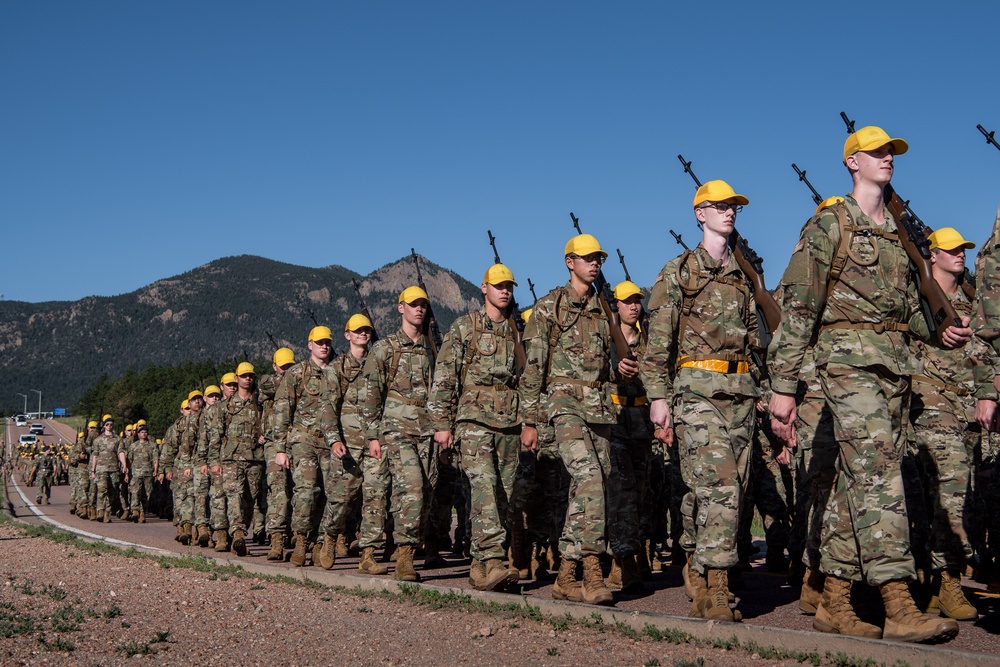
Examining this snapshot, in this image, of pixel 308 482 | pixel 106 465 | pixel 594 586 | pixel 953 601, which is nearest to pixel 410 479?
pixel 594 586

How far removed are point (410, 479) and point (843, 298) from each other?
16.7ft

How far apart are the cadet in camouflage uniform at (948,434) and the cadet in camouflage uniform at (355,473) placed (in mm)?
5176

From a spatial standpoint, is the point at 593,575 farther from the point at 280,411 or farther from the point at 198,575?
the point at 280,411

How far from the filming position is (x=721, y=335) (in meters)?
7.56

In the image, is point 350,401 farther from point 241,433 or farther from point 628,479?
point 241,433

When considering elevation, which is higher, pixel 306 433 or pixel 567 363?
pixel 567 363

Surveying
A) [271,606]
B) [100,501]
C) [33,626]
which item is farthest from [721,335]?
[100,501]

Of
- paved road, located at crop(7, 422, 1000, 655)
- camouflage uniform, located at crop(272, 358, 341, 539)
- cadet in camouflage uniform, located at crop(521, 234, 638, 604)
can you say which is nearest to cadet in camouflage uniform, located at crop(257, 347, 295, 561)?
camouflage uniform, located at crop(272, 358, 341, 539)

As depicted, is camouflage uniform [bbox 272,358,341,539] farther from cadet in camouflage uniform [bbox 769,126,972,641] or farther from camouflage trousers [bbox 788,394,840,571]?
cadet in camouflage uniform [bbox 769,126,972,641]

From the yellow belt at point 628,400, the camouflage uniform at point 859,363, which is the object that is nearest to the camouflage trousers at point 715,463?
the camouflage uniform at point 859,363

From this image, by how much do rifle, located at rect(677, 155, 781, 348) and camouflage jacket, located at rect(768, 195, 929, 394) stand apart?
2.79 m

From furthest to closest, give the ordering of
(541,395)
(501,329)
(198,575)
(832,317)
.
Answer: (198,575) < (501,329) < (541,395) < (832,317)

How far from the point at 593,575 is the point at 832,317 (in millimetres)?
2730

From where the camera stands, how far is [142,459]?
26.2m
